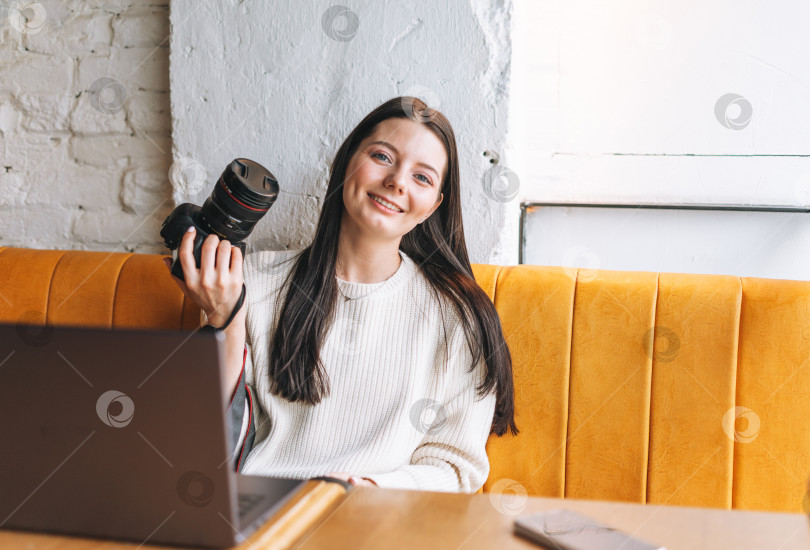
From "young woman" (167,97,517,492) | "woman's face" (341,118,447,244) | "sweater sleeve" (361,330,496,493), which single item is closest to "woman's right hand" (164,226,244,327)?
"young woman" (167,97,517,492)

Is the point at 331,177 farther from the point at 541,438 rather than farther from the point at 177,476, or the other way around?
the point at 177,476

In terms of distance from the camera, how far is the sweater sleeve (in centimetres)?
117

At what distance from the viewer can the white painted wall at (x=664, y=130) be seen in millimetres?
1451

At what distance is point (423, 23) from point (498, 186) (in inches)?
14.7

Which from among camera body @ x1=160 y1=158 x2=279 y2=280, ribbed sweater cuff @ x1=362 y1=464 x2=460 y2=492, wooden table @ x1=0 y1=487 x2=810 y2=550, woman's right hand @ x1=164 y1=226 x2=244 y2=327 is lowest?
ribbed sweater cuff @ x1=362 y1=464 x2=460 y2=492

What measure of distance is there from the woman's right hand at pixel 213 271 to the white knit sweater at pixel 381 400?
0.15m

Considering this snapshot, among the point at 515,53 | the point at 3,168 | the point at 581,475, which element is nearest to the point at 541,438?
the point at 581,475

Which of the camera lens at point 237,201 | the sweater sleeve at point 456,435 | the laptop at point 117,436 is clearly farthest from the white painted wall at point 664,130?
the laptop at point 117,436

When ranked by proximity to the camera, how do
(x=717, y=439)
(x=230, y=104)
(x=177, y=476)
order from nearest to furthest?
(x=177, y=476) → (x=717, y=439) → (x=230, y=104)

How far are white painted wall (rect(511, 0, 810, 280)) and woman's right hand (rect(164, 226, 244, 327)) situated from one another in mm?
658

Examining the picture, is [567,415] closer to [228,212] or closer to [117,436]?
[228,212]

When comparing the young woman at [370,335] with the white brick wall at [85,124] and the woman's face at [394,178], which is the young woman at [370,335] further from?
the white brick wall at [85,124]

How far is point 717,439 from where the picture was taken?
3.83ft

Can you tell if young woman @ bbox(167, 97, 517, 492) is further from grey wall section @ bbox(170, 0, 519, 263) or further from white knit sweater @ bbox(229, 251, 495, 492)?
grey wall section @ bbox(170, 0, 519, 263)
